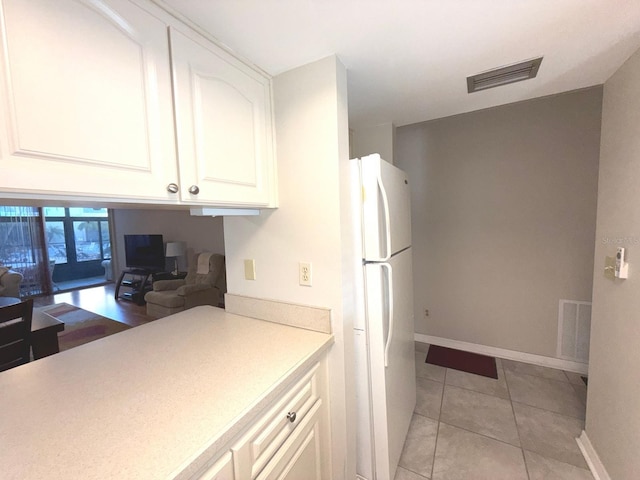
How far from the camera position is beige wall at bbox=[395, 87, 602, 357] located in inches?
89.4

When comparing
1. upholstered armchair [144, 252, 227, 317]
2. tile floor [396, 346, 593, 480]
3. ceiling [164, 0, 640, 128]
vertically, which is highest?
ceiling [164, 0, 640, 128]

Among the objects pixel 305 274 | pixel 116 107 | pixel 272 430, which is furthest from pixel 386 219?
A: pixel 116 107

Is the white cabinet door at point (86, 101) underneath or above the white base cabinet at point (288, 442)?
above

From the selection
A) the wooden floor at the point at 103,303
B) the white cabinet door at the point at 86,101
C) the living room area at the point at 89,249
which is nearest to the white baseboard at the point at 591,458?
the white cabinet door at the point at 86,101

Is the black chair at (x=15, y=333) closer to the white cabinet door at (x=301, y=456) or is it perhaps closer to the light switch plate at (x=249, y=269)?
the light switch plate at (x=249, y=269)

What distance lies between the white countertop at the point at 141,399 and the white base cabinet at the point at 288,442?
0.22 ft

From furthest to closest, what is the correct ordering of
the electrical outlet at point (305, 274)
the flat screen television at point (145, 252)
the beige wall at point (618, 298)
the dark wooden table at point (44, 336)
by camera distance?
the flat screen television at point (145, 252)
the dark wooden table at point (44, 336)
the electrical outlet at point (305, 274)
the beige wall at point (618, 298)

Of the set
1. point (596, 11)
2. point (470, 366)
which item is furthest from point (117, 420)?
point (470, 366)

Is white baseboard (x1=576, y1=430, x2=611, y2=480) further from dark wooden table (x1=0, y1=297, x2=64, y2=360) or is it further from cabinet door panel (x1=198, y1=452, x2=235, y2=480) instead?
dark wooden table (x1=0, y1=297, x2=64, y2=360)

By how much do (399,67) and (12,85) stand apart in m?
Result: 1.41

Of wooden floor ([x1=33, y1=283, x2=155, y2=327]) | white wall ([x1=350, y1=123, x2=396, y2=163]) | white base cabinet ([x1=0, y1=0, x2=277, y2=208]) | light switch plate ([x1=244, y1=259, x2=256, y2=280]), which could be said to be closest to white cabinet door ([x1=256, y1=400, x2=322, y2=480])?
light switch plate ([x1=244, y1=259, x2=256, y2=280])

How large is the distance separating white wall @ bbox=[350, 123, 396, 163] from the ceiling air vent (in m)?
0.61

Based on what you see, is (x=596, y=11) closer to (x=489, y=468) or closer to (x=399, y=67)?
(x=399, y=67)

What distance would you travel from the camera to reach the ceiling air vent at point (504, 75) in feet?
4.45
